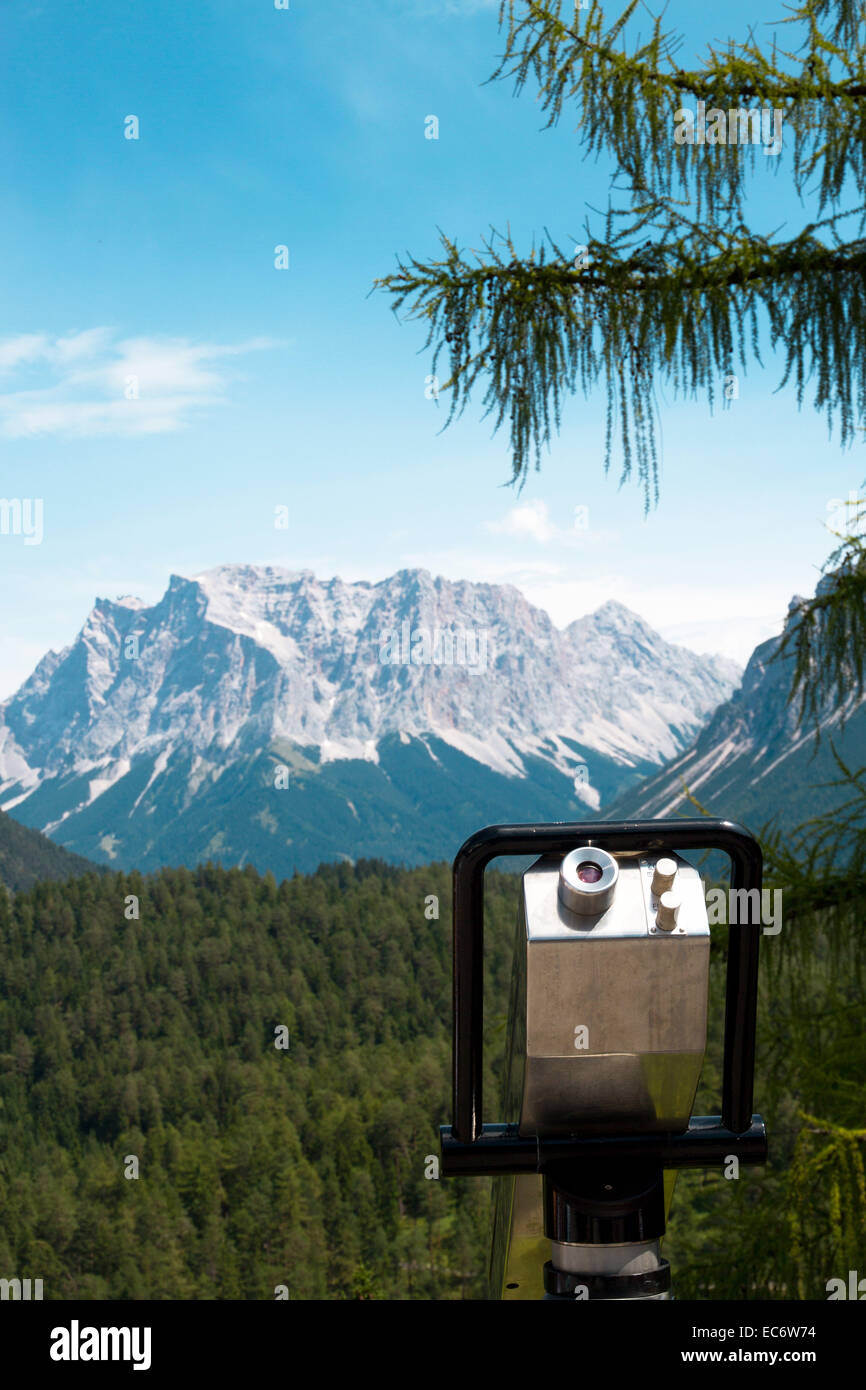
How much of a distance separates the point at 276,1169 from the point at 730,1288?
69.7 m

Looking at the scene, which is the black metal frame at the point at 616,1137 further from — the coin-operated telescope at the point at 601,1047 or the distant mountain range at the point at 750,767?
the distant mountain range at the point at 750,767

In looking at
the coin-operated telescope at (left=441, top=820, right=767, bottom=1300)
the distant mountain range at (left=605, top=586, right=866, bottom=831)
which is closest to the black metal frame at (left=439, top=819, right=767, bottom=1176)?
the coin-operated telescope at (left=441, top=820, right=767, bottom=1300)

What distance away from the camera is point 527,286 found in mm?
3594

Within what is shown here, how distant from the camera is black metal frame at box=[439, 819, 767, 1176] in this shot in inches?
30.4

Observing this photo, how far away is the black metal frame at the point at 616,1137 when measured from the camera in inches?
30.4

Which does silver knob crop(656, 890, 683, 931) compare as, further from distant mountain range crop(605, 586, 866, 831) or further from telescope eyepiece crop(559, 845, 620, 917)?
distant mountain range crop(605, 586, 866, 831)

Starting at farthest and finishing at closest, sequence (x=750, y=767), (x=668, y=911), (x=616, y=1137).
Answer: (x=750, y=767), (x=616, y=1137), (x=668, y=911)

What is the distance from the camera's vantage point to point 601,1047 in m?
0.75

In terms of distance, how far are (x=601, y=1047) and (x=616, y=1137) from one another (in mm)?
127

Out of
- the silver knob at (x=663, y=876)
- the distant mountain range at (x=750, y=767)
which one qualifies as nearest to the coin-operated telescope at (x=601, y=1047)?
the silver knob at (x=663, y=876)

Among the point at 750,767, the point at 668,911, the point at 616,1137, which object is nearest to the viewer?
the point at 668,911

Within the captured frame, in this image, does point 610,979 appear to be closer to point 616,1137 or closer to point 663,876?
point 663,876

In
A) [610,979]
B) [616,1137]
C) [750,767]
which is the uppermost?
[750,767]

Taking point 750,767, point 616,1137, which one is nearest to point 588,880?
point 616,1137
